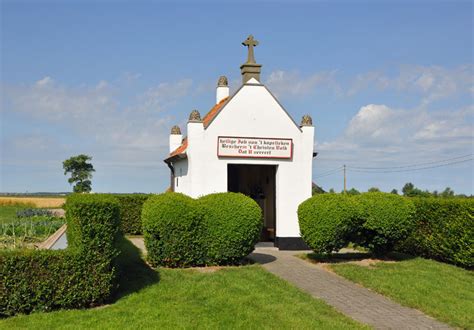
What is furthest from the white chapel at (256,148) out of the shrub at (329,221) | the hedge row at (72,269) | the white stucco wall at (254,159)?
the hedge row at (72,269)

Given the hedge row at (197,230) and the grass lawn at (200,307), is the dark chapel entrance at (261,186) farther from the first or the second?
the grass lawn at (200,307)

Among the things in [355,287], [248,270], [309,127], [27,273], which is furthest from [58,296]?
[309,127]

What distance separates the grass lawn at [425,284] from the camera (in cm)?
1063

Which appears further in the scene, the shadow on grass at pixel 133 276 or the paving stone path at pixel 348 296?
the shadow on grass at pixel 133 276

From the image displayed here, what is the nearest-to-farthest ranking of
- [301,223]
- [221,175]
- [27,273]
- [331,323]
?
[331,323], [27,273], [301,223], [221,175]

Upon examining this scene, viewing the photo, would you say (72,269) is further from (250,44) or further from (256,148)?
(250,44)

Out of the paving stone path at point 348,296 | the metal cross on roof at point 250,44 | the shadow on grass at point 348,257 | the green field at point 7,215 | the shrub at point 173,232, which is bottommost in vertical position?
the paving stone path at point 348,296

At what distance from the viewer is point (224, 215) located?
14266 mm

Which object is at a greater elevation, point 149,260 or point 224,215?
point 224,215

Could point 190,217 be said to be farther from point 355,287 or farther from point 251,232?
Answer: point 355,287

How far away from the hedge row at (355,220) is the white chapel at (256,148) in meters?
2.66

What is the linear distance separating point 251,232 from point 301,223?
2028 mm

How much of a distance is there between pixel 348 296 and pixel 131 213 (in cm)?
1547

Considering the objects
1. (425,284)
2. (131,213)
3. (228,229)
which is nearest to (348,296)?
(425,284)
